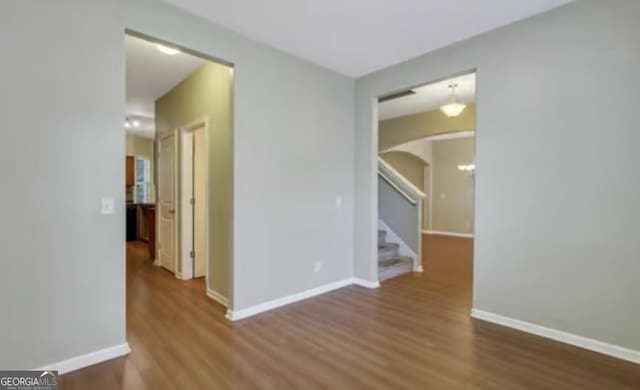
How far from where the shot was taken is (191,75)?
14.2 ft

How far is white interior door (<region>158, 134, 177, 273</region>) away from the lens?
4730 millimetres

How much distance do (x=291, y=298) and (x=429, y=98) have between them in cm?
403

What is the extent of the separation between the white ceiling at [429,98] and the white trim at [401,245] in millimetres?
2182

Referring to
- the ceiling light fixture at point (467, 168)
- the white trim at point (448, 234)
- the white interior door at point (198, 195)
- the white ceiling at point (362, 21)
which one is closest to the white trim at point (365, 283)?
the white interior door at point (198, 195)

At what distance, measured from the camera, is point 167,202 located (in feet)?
16.2

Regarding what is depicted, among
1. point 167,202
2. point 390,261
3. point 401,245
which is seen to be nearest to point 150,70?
point 167,202

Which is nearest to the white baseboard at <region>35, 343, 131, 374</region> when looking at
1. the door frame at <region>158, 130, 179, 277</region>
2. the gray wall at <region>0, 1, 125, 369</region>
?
the gray wall at <region>0, 1, 125, 369</region>

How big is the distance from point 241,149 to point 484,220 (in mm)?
2512

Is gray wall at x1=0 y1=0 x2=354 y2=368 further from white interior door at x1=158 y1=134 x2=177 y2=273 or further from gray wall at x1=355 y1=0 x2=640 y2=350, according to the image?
gray wall at x1=355 y1=0 x2=640 y2=350

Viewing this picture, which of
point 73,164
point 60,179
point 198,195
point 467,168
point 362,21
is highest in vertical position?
point 362,21

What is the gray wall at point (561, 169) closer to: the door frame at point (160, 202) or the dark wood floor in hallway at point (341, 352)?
the dark wood floor in hallway at point (341, 352)

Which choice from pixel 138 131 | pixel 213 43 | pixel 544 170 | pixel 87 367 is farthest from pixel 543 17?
pixel 138 131

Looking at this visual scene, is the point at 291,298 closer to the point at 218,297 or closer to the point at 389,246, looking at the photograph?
the point at 218,297

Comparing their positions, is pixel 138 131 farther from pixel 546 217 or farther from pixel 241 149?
pixel 546 217
